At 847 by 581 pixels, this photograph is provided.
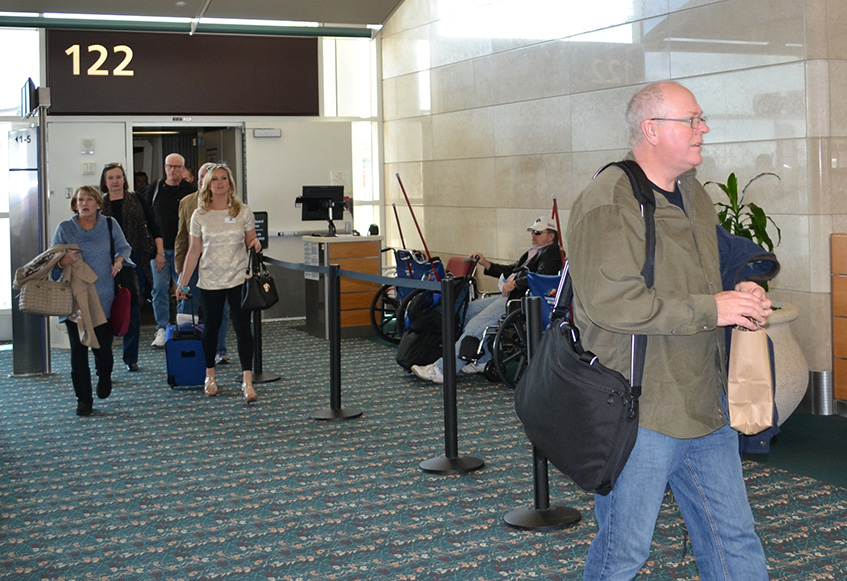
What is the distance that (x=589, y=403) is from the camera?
90.7 inches

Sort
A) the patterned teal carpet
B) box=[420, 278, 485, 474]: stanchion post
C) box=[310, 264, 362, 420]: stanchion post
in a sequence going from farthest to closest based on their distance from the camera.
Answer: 1. box=[310, 264, 362, 420]: stanchion post
2. box=[420, 278, 485, 474]: stanchion post
3. the patterned teal carpet

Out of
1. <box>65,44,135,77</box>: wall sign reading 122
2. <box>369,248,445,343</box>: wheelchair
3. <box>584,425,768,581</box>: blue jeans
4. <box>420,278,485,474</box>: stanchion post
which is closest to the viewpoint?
<box>584,425,768,581</box>: blue jeans

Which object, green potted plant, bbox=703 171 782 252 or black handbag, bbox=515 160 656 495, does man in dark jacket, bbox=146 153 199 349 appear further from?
black handbag, bbox=515 160 656 495

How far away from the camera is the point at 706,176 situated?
7.00 meters

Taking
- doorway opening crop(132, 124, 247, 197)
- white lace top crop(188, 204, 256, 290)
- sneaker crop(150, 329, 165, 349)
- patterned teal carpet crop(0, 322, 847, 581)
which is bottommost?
patterned teal carpet crop(0, 322, 847, 581)

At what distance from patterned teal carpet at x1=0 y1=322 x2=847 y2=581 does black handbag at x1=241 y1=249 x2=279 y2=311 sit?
0.71 metres

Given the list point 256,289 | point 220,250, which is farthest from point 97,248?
point 256,289

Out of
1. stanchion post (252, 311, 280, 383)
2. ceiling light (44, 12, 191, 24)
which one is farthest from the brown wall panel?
stanchion post (252, 311, 280, 383)

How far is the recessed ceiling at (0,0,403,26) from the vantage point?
1039cm

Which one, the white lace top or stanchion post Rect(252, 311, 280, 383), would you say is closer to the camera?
the white lace top

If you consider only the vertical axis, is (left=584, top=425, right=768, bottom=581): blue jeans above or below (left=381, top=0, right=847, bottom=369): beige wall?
below

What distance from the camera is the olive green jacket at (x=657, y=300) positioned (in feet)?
7.30

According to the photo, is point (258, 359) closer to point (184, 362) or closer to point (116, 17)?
point (184, 362)

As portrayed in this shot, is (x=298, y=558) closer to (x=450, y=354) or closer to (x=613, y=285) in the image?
(x=450, y=354)
